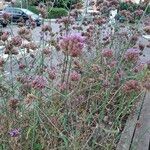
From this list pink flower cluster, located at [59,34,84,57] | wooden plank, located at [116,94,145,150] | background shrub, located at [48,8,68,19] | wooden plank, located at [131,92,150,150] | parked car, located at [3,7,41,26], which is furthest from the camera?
parked car, located at [3,7,41,26]

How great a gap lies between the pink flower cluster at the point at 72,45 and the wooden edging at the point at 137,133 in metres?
1.24

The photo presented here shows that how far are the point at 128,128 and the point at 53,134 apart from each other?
0.94 metres

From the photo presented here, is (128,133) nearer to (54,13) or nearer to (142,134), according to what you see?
(142,134)

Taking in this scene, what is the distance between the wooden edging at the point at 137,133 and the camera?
3376 millimetres

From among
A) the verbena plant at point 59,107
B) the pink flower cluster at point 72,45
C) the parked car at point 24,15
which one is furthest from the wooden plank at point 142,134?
the parked car at point 24,15

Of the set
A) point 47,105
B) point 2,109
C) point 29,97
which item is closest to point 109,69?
point 47,105

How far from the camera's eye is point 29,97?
2.49 meters

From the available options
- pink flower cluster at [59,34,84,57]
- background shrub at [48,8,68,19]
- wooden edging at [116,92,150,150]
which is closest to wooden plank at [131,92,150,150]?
wooden edging at [116,92,150,150]

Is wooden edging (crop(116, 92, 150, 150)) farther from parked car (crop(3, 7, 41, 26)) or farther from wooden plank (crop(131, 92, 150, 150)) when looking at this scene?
parked car (crop(3, 7, 41, 26))

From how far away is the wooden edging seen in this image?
338 centimetres

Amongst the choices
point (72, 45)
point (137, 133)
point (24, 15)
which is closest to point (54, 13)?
point (24, 15)

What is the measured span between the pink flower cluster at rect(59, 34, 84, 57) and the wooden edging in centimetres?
124

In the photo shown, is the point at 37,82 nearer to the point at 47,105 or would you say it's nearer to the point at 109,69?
the point at 47,105

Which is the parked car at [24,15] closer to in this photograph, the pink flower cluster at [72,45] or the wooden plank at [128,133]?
the wooden plank at [128,133]
